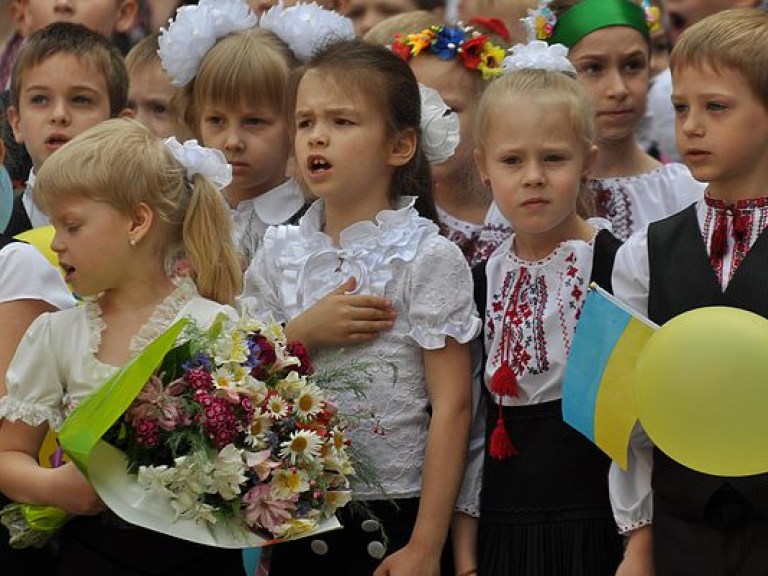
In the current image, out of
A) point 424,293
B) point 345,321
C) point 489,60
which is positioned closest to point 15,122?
point 489,60

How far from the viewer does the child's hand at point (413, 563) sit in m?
4.22

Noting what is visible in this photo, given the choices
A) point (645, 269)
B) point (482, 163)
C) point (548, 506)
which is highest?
point (482, 163)

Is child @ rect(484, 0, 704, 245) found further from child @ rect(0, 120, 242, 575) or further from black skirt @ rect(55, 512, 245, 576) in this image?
black skirt @ rect(55, 512, 245, 576)

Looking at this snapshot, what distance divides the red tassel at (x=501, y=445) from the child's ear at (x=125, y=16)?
325 cm

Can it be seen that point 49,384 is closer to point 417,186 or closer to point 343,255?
point 343,255

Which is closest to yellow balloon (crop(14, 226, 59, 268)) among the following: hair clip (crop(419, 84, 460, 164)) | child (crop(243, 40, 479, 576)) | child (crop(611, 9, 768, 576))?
child (crop(243, 40, 479, 576))

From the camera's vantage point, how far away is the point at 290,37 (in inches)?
210

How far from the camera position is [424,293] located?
172 inches

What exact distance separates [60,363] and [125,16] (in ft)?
10.2

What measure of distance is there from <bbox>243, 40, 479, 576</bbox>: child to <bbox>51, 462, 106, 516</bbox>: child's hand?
682mm

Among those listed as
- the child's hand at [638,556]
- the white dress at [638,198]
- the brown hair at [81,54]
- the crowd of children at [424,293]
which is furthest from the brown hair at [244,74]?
the child's hand at [638,556]

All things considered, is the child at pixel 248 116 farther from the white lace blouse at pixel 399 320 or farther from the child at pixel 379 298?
the white lace blouse at pixel 399 320

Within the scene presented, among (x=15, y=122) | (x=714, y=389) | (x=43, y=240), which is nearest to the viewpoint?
(x=714, y=389)

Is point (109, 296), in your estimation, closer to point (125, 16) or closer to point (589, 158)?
point (589, 158)
